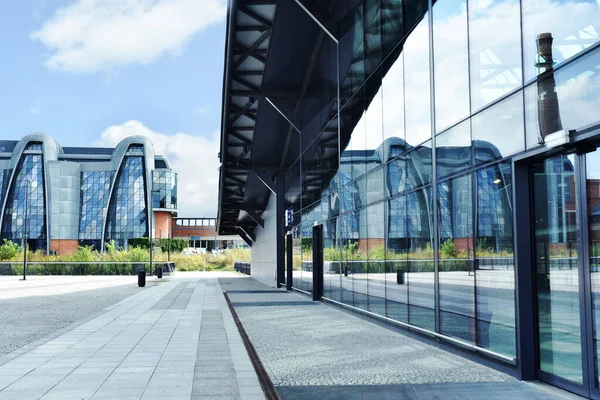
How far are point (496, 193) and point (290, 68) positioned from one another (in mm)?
13613

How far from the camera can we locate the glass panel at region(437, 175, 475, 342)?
970cm

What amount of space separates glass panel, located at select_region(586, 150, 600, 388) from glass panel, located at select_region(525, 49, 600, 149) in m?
0.45

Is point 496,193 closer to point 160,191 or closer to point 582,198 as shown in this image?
point 582,198

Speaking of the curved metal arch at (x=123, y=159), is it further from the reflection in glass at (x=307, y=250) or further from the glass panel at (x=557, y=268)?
the glass panel at (x=557, y=268)

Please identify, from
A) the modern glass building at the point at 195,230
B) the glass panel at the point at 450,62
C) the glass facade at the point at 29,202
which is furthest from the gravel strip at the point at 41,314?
the modern glass building at the point at 195,230

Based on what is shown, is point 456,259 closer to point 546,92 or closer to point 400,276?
point 400,276

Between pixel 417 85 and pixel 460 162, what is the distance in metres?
2.50

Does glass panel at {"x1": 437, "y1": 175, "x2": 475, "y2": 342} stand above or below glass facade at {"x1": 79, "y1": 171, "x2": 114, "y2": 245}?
below

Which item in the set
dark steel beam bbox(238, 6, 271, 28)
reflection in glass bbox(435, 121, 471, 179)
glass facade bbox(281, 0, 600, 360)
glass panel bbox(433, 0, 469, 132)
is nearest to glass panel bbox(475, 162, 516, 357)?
glass facade bbox(281, 0, 600, 360)

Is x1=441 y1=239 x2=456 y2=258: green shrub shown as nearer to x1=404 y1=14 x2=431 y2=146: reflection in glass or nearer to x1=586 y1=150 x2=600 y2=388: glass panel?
x1=404 y1=14 x2=431 y2=146: reflection in glass

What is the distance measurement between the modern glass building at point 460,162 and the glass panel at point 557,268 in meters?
0.02

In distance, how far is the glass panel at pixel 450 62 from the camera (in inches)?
399

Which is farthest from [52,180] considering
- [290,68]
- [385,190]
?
[385,190]

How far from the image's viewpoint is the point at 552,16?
7.61 meters
